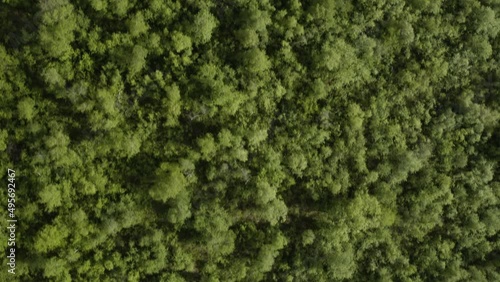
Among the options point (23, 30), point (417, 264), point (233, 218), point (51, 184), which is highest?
point (23, 30)

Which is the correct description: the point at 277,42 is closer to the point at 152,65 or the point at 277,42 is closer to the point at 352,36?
the point at 352,36

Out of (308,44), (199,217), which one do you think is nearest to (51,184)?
(199,217)

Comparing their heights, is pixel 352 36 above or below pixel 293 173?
above

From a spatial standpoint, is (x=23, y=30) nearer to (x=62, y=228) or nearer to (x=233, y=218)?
(x=62, y=228)

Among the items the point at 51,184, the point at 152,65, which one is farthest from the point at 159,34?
the point at 51,184

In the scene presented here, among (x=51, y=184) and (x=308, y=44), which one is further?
(x=308, y=44)

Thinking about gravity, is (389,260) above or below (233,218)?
below
